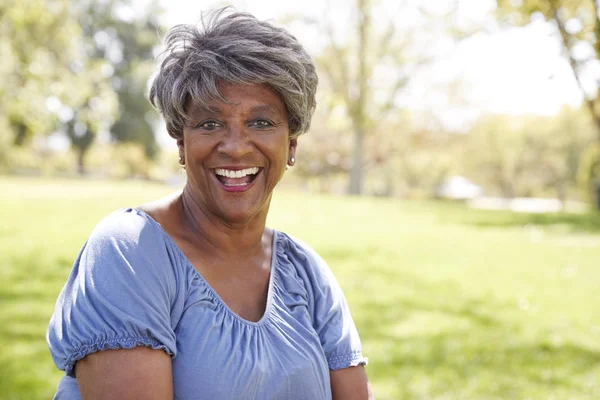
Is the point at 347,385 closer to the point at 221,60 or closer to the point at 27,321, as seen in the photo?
the point at 221,60

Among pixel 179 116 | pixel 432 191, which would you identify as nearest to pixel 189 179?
pixel 179 116

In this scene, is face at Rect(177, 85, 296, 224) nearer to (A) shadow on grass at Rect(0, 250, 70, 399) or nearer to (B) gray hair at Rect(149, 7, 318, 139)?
(B) gray hair at Rect(149, 7, 318, 139)

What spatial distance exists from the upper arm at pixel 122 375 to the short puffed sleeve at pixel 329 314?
677 mm

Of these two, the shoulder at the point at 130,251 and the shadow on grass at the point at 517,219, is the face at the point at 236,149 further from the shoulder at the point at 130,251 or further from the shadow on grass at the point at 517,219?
the shadow on grass at the point at 517,219

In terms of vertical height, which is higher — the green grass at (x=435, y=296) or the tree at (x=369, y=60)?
the tree at (x=369, y=60)

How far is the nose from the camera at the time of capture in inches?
84.6

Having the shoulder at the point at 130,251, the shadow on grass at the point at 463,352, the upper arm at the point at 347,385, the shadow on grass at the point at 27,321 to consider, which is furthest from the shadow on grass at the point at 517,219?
the shoulder at the point at 130,251

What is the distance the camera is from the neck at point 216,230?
2232mm

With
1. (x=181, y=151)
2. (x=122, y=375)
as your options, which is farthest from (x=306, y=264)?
(x=122, y=375)

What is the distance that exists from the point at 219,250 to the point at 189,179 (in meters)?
0.26

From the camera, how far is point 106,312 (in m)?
1.78

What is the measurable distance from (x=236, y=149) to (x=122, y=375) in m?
0.78

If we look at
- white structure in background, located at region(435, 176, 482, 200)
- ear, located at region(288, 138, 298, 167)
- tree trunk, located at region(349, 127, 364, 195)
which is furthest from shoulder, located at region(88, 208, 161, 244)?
white structure in background, located at region(435, 176, 482, 200)

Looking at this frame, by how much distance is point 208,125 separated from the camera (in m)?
2.15
